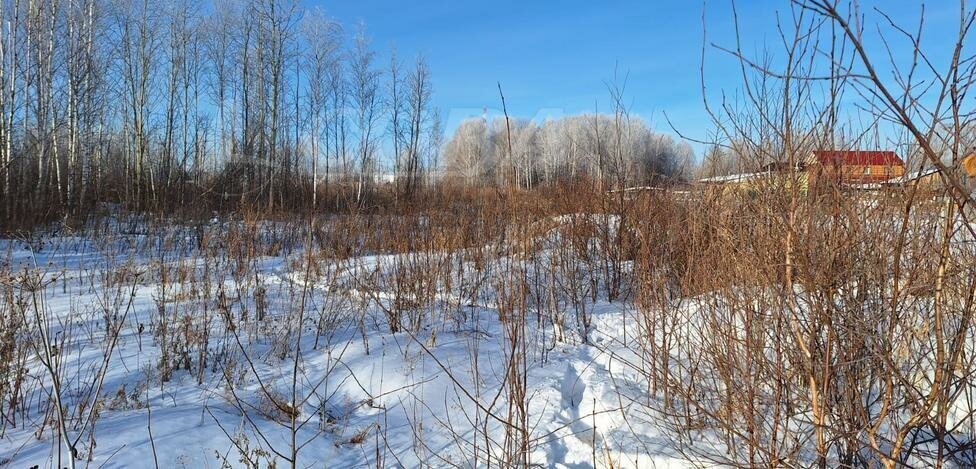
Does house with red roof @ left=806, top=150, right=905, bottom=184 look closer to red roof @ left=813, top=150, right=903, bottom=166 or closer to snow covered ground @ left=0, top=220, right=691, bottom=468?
red roof @ left=813, top=150, right=903, bottom=166

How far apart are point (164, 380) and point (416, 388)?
149cm

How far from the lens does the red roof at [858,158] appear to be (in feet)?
5.96

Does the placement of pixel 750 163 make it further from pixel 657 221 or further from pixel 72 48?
pixel 72 48

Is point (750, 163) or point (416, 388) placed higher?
point (750, 163)

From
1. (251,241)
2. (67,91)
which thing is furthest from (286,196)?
(251,241)

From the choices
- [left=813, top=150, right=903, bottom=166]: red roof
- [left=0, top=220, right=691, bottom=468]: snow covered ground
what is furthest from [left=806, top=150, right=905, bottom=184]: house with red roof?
[left=0, top=220, right=691, bottom=468]: snow covered ground

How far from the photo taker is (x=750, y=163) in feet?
6.59

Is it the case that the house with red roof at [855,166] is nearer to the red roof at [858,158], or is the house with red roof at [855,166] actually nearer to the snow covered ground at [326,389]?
the red roof at [858,158]

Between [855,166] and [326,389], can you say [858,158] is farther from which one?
[326,389]

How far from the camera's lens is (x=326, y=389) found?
2664 millimetres

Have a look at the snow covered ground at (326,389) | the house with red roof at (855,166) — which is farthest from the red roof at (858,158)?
the snow covered ground at (326,389)

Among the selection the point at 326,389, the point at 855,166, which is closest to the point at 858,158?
the point at 855,166

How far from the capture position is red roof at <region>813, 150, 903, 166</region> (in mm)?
1816

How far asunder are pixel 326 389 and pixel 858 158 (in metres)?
2.73
